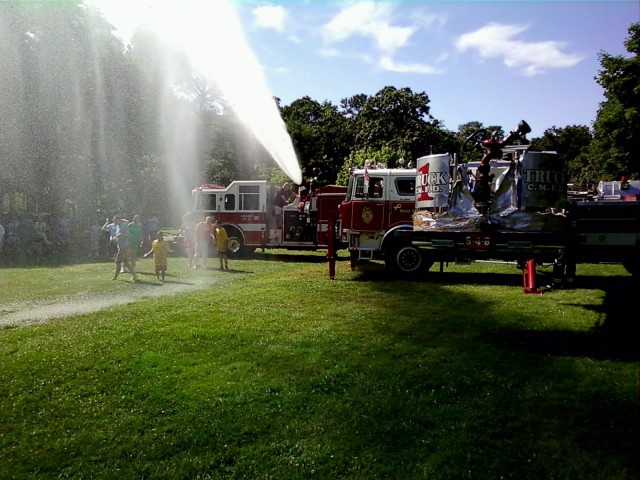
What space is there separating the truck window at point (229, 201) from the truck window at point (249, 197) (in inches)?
12.0

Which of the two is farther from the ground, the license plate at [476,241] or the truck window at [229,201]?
the truck window at [229,201]

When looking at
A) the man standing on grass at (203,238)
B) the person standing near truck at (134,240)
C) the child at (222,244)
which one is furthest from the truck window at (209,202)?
the person standing near truck at (134,240)

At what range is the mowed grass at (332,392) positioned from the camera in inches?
201

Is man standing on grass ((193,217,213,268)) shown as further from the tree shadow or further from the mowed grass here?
the tree shadow

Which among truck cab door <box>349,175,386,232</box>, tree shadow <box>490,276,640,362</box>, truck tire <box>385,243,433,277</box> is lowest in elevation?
tree shadow <box>490,276,640,362</box>

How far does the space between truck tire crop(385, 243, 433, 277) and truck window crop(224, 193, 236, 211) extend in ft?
31.2

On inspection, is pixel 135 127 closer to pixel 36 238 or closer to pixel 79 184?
pixel 79 184

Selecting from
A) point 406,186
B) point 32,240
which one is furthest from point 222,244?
point 32,240

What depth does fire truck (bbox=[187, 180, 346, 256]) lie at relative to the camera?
21.1 meters

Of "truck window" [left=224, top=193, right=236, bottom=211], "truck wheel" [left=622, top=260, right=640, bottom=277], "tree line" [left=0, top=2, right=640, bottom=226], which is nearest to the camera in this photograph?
"truck wheel" [left=622, top=260, right=640, bottom=277]

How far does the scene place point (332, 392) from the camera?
639 centimetres

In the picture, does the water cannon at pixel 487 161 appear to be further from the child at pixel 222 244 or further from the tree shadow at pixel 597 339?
the child at pixel 222 244

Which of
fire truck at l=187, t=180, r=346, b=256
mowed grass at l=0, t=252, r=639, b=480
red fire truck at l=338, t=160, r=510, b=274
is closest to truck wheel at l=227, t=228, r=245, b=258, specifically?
Result: fire truck at l=187, t=180, r=346, b=256

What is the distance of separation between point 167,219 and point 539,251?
4249cm
